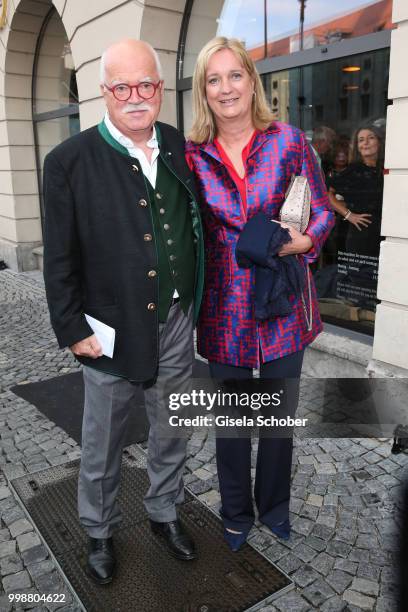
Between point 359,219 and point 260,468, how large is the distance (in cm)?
265

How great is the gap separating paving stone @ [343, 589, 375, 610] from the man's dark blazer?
125 cm

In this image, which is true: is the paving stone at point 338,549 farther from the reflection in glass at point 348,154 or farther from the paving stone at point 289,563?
the reflection in glass at point 348,154

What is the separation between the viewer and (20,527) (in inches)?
109

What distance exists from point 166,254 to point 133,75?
699mm

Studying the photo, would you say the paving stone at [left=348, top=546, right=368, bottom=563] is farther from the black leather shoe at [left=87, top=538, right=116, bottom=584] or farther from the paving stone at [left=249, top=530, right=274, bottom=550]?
the black leather shoe at [left=87, top=538, right=116, bottom=584]

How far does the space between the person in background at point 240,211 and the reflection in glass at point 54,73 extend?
8023 millimetres

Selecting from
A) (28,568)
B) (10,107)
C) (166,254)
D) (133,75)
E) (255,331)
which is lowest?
(28,568)

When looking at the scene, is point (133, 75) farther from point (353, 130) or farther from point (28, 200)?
point (28, 200)

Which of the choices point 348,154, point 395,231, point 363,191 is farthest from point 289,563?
point 348,154

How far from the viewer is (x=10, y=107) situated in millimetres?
9867

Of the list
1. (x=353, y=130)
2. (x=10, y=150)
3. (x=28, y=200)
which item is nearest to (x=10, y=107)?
(x=10, y=150)

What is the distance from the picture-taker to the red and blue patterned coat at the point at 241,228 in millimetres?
2289

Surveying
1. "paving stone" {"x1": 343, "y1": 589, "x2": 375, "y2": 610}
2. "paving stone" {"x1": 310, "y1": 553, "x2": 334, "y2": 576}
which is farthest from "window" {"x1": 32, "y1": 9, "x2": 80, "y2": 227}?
"paving stone" {"x1": 343, "y1": 589, "x2": 375, "y2": 610}

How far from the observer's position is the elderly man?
2094 millimetres
